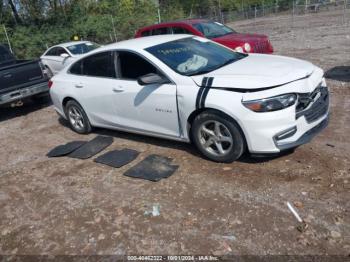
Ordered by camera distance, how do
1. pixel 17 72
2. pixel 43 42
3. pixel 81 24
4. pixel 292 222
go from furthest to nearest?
pixel 81 24 < pixel 43 42 < pixel 17 72 < pixel 292 222

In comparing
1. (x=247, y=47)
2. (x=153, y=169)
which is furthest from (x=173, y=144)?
(x=247, y=47)

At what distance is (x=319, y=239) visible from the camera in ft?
10.4

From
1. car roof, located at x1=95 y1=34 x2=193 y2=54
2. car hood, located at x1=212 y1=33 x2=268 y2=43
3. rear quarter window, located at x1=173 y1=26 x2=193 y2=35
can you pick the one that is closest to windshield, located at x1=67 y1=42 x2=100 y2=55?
rear quarter window, located at x1=173 y1=26 x2=193 y2=35

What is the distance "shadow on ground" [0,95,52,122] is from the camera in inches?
359

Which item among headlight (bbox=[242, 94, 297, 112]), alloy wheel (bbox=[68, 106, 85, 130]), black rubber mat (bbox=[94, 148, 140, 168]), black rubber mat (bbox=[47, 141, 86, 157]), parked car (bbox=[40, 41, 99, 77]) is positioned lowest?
black rubber mat (bbox=[47, 141, 86, 157])

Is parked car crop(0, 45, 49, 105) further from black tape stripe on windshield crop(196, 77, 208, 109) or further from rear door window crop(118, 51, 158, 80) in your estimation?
black tape stripe on windshield crop(196, 77, 208, 109)

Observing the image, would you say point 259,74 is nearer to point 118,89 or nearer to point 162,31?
point 118,89

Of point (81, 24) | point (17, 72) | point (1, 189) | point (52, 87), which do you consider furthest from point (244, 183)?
point (81, 24)

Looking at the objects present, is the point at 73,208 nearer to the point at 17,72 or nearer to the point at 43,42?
the point at 17,72

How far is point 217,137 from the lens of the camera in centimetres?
454

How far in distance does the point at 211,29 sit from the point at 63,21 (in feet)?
58.0

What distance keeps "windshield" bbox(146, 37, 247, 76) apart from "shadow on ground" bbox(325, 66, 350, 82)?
11.8ft

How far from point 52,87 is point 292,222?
513cm

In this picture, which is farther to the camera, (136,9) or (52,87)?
(136,9)
